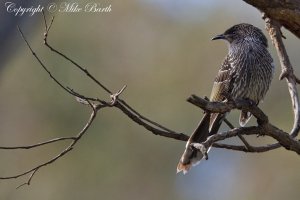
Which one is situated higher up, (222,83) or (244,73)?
(244,73)

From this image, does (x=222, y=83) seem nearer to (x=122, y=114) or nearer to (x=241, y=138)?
(x=241, y=138)

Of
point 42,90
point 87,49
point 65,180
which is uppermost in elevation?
point 87,49

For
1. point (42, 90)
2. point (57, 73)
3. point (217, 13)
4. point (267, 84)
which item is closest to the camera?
point (267, 84)

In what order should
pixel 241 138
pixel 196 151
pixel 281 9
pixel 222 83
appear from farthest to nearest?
pixel 222 83, pixel 196 151, pixel 241 138, pixel 281 9

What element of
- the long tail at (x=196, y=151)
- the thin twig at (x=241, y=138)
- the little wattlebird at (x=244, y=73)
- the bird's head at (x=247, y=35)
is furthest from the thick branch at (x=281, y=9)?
the bird's head at (x=247, y=35)

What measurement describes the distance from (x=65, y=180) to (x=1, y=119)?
1.47m

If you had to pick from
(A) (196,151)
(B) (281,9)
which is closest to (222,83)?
(A) (196,151)

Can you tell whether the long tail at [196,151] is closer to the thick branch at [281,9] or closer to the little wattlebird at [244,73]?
the little wattlebird at [244,73]

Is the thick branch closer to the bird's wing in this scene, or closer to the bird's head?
the bird's wing

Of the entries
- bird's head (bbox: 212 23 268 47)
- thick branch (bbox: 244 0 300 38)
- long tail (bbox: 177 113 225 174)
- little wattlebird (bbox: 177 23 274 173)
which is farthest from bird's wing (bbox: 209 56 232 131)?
thick branch (bbox: 244 0 300 38)

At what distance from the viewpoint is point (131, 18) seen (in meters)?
15.8

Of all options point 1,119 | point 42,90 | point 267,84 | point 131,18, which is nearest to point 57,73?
point 42,90

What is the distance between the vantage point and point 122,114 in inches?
568

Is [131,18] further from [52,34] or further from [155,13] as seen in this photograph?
[52,34]
